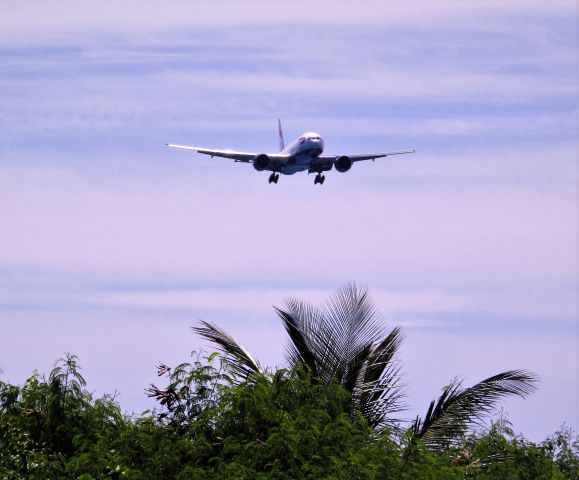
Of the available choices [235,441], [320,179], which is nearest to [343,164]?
[320,179]

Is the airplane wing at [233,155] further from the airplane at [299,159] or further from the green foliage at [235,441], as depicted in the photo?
the green foliage at [235,441]

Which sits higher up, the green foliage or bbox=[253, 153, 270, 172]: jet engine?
bbox=[253, 153, 270, 172]: jet engine

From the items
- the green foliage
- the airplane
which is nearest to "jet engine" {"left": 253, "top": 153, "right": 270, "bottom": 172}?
A: the airplane

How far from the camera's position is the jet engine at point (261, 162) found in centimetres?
7038

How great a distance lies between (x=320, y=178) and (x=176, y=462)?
54.3 m

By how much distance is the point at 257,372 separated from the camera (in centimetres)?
2334

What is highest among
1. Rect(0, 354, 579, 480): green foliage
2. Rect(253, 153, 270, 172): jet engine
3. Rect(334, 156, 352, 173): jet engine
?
Rect(334, 156, 352, 173): jet engine

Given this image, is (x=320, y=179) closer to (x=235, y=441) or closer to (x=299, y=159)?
(x=299, y=159)

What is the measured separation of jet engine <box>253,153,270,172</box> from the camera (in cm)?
7038

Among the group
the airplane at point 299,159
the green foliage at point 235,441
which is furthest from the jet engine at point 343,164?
the green foliage at point 235,441

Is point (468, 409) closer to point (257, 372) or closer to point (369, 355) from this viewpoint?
point (369, 355)

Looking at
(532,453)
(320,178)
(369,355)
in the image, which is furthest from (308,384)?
(320,178)

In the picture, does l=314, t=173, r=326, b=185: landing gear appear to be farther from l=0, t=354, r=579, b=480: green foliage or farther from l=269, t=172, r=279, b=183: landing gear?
l=0, t=354, r=579, b=480: green foliage

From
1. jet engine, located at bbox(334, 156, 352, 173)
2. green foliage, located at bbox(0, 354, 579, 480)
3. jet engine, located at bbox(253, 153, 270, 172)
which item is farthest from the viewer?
jet engine, located at bbox(334, 156, 352, 173)
